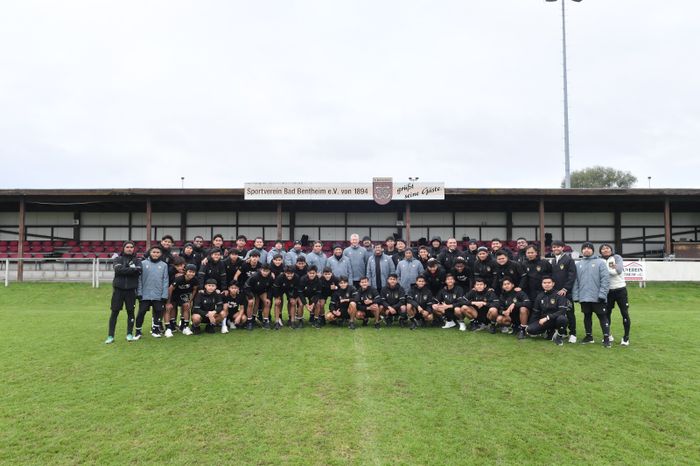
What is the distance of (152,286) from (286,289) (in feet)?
7.65

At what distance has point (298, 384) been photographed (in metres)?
4.54

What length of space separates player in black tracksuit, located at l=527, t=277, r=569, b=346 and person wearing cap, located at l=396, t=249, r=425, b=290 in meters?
2.27

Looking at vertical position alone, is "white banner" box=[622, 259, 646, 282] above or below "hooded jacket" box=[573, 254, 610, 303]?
below

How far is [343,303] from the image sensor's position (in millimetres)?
8141

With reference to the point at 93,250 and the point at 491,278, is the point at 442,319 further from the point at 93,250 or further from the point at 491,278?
the point at 93,250

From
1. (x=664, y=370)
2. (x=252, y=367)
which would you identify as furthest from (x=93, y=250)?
(x=664, y=370)

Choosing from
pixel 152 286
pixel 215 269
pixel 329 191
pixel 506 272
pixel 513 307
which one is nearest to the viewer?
pixel 152 286

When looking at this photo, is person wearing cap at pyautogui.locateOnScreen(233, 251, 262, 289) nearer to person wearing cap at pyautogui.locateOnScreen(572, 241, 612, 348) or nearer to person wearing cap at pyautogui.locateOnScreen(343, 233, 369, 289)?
person wearing cap at pyautogui.locateOnScreen(343, 233, 369, 289)

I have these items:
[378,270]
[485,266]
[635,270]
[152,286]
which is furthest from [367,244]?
[635,270]

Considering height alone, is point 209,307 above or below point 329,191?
below

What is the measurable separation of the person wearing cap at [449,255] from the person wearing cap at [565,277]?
184 centimetres

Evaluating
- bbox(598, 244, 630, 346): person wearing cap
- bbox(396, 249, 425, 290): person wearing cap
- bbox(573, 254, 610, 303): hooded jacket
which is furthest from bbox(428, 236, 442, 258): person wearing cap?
bbox(598, 244, 630, 346): person wearing cap

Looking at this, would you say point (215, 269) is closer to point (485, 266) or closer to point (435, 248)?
point (435, 248)

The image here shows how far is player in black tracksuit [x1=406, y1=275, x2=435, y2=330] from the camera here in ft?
26.4
